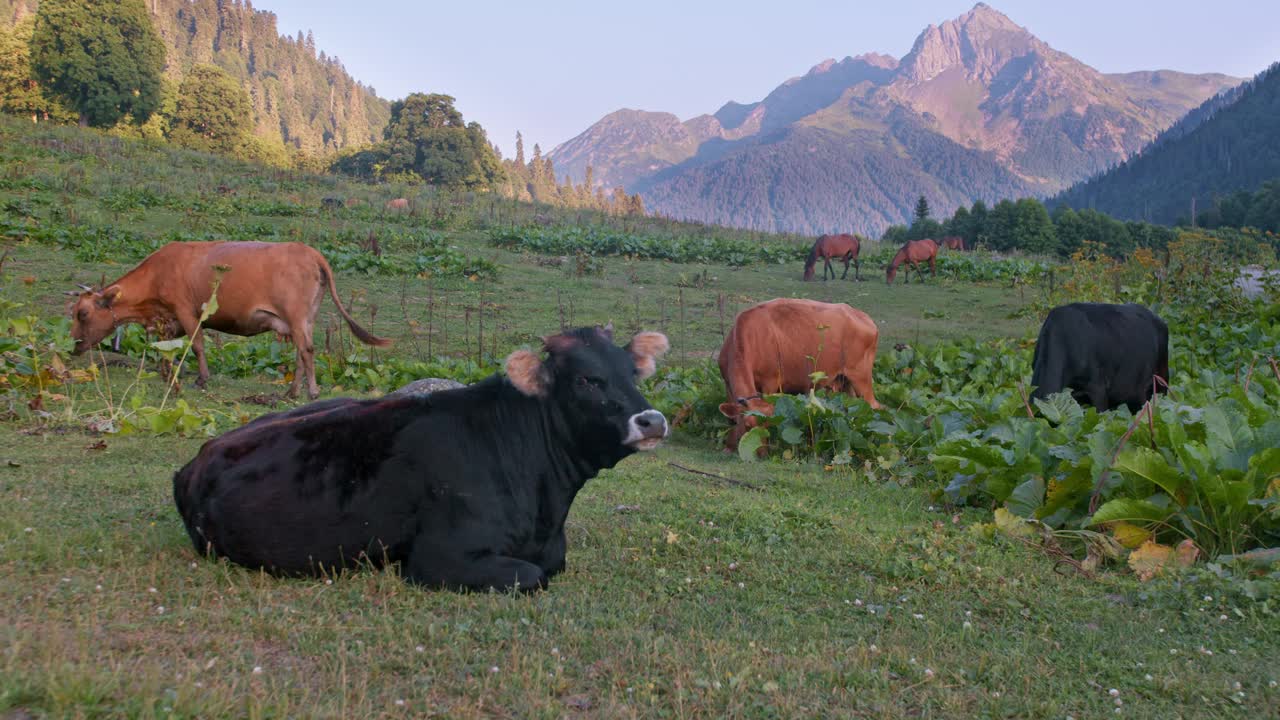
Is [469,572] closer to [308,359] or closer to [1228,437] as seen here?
[1228,437]

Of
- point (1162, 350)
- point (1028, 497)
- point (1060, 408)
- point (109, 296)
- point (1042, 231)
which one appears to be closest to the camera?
point (1028, 497)

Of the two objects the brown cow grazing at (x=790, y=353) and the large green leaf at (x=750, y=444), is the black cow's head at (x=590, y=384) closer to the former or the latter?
the large green leaf at (x=750, y=444)

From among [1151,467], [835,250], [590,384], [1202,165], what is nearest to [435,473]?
[590,384]

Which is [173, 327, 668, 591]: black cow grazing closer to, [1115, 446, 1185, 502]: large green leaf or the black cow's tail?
[1115, 446, 1185, 502]: large green leaf

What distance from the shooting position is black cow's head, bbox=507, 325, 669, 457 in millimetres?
5211

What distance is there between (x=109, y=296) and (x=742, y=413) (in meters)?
8.26

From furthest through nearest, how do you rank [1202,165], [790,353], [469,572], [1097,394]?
[1202,165]
[790,353]
[1097,394]
[469,572]

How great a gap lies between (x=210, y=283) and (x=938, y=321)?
53.0 ft

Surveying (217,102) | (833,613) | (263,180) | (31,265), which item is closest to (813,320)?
(833,613)

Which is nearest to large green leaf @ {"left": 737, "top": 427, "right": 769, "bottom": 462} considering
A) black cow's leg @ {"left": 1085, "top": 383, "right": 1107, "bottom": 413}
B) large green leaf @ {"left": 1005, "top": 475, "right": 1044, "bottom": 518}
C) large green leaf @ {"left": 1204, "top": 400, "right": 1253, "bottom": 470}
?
large green leaf @ {"left": 1005, "top": 475, "right": 1044, "bottom": 518}

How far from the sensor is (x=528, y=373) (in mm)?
5324

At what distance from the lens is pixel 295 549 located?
4824 millimetres

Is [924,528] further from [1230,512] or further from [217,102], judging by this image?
[217,102]

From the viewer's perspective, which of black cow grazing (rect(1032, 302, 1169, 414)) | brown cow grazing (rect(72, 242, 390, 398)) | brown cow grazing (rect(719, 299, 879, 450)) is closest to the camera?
black cow grazing (rect(1032, 302, 1169, 414))
